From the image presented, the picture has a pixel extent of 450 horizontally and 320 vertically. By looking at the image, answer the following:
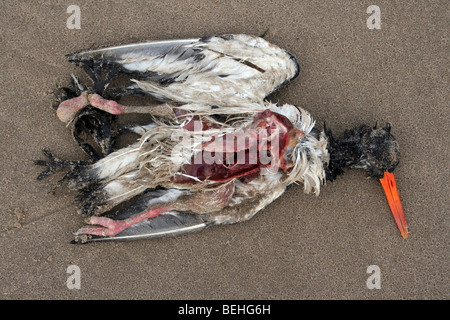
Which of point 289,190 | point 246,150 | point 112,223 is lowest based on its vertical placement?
point 112,223

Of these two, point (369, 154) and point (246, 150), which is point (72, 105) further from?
point (369, 154)

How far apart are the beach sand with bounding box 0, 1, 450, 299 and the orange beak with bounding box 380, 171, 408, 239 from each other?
0.26 ft

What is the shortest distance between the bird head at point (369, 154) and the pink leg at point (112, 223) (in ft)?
4.51

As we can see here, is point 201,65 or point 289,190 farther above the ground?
point 201,65

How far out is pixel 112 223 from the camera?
2588 mm

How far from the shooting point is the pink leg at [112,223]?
255 cm

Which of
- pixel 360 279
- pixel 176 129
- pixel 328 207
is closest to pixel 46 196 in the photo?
pixel 176 129

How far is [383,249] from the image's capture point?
→ 2.93 metres

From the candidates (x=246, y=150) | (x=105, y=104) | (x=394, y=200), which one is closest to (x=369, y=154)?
(x=394, y=200)

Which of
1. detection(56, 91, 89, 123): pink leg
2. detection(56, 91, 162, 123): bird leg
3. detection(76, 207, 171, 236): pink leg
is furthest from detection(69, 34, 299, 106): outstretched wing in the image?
detection(76, 207, 171, 236): pink leg

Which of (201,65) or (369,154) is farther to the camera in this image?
(369,154)

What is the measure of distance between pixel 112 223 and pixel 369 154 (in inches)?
80.2

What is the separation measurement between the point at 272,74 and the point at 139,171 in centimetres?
124

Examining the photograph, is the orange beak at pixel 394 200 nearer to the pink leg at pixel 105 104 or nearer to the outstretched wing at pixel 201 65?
the outstretched wing at pixel 201 65
